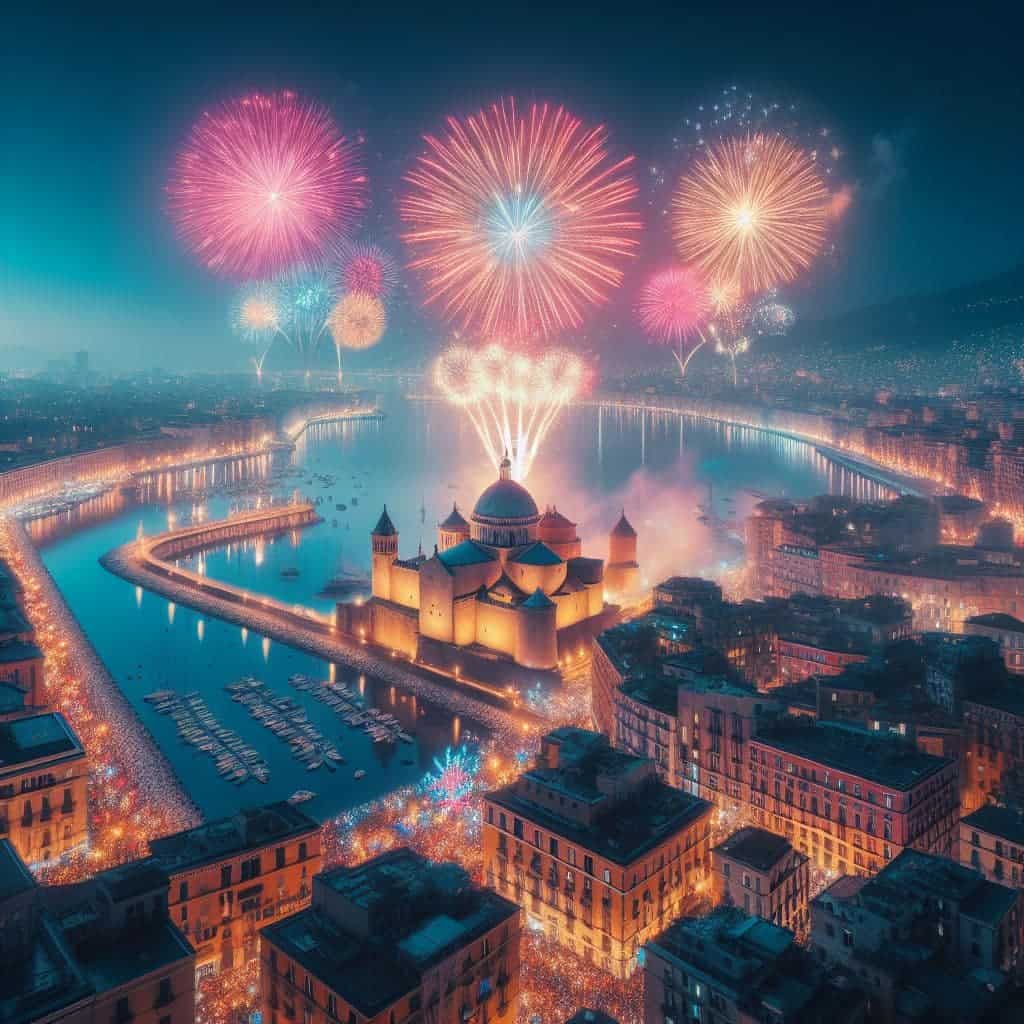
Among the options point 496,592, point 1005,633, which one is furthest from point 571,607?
point 1005,633

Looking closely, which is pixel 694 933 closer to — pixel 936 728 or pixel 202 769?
pixel 936 728

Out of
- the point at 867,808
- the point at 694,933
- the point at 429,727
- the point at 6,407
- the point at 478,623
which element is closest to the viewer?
the point at 694,933

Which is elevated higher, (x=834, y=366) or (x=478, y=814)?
(x=834, y=366)

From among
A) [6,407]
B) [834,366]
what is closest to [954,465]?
[834,366]

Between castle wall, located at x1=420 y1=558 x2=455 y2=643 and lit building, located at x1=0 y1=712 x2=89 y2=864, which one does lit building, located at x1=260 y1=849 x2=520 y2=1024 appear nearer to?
lit building, located at x1=0 y1=712 x2=89 y2=864

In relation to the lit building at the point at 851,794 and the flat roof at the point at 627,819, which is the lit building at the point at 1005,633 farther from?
the flat roof at the point at 627,819

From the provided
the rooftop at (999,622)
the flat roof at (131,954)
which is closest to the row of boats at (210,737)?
the flat roof at (131,954)
